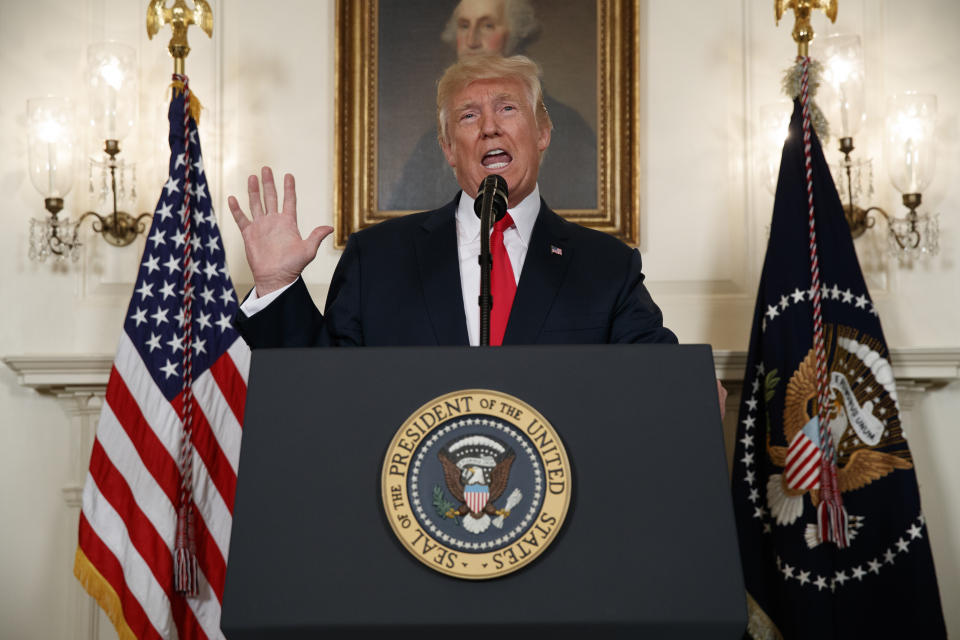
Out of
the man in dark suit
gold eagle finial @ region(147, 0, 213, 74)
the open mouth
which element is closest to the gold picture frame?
gold eagle finial @ region(147, 0, 213, 74)

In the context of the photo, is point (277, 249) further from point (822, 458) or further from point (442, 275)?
point (822, 458)

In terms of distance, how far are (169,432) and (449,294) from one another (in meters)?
1.41

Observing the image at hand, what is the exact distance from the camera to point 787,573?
9.02ft

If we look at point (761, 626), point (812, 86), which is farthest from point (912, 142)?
point (761, 626)

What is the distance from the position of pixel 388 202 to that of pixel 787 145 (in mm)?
1446

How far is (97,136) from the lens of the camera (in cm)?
322

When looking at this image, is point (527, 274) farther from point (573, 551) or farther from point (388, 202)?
point (388, 202)

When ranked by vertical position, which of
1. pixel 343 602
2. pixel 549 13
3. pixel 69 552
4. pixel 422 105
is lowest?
pixel 69 552

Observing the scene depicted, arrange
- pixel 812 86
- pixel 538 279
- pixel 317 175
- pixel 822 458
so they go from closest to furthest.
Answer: pixel 538 279 → pixel 822 458 → pixel 812 86 → pixel 317 175

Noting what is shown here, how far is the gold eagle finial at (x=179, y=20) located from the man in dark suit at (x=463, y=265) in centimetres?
129

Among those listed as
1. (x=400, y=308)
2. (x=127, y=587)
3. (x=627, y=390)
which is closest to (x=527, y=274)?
(x=400, y=308)

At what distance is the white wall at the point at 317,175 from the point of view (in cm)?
329

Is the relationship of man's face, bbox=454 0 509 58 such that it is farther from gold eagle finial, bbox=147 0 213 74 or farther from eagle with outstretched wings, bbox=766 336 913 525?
eagle with outstretched wings, bbox=766 336 913 525

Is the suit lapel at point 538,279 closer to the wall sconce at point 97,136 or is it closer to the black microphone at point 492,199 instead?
the black microphone at point 492,199
